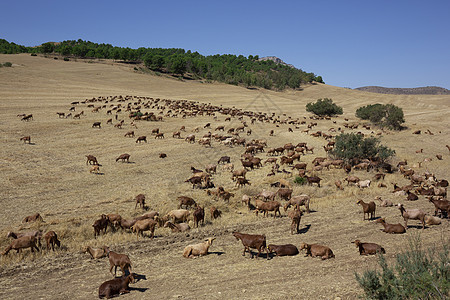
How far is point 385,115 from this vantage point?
167ft

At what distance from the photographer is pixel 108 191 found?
1845 cm

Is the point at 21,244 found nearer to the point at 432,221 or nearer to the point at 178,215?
the point at 178,215

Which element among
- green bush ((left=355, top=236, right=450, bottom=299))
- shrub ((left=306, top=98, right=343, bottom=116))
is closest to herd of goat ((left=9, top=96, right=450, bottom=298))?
green bush ((left=355, top=236, right=450, bottom=299))

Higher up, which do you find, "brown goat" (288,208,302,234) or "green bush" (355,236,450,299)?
"green bush" (355,236,450,299)

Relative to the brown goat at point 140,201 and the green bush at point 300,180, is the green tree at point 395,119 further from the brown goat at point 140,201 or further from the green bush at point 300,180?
the brown goat at point 140,201

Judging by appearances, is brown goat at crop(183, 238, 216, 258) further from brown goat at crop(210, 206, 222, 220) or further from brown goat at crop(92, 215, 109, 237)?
brown goat at crop(92, 215, 109, 237)

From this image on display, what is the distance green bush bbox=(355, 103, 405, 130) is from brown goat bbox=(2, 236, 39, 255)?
48.3 metres

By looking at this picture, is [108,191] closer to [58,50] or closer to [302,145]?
[302,145]

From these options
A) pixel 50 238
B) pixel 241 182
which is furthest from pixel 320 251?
pixel 241 182

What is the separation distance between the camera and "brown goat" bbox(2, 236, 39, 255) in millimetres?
11398

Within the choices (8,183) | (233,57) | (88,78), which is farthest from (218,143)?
(233,57)

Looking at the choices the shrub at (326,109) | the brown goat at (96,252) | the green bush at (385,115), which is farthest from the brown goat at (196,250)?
the shrub at (326,109)

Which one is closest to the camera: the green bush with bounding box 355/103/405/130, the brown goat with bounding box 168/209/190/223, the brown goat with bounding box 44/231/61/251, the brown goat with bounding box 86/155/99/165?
the brown goat with bounding box 44/231/61/251

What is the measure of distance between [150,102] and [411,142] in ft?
138
